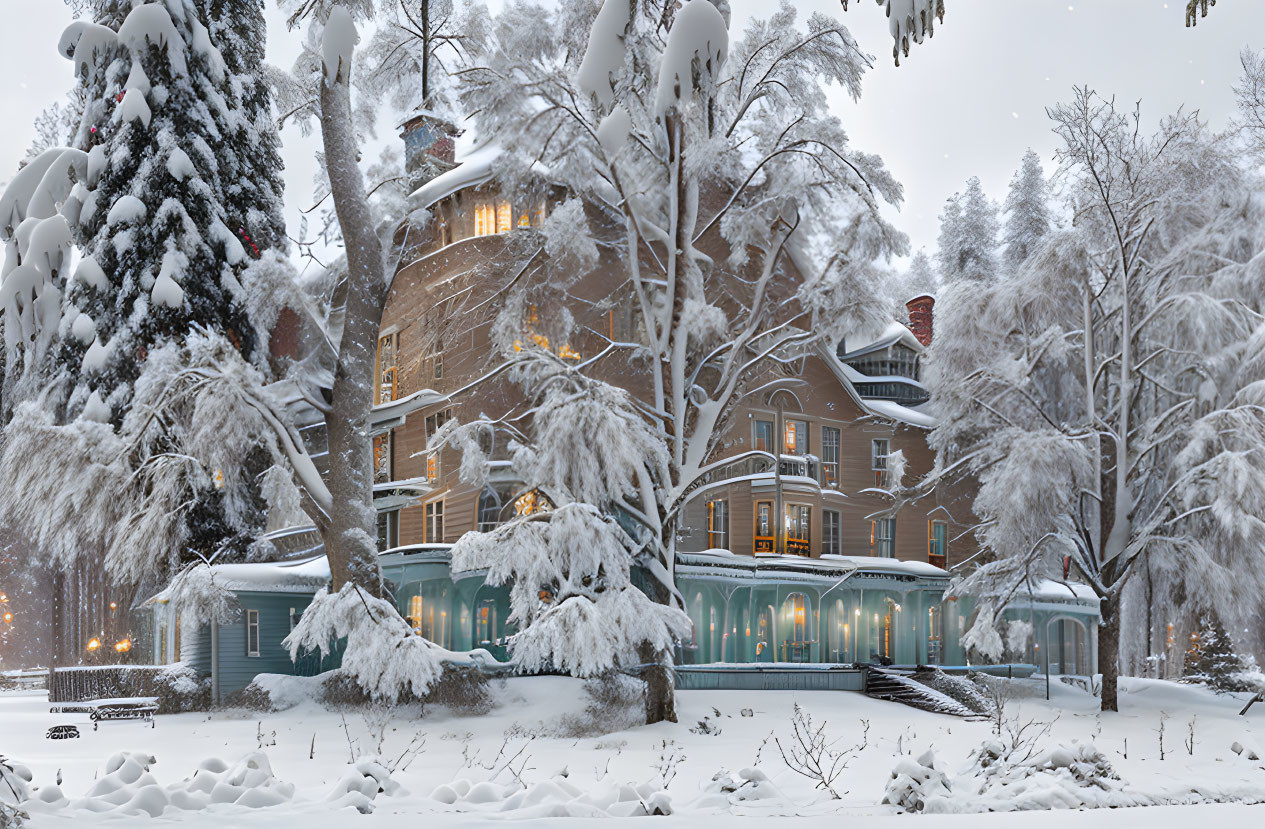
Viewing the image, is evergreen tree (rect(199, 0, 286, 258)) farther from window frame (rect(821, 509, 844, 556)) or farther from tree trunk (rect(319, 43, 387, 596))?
window frame (rect(821, 509, 844, 556))

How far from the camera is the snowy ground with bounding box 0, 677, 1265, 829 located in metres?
9.88

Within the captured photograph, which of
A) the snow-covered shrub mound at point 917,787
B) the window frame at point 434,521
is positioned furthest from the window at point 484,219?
the snow-covered shrub mound at point 917,787

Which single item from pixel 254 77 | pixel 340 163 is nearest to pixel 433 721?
pixel 340 163

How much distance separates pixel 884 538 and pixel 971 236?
16836mm

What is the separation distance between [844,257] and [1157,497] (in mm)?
10788

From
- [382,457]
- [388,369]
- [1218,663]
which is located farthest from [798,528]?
[388,369]

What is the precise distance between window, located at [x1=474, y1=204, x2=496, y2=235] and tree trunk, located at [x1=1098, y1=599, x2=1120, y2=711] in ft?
55.3

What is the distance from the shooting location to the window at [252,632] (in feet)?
82.6

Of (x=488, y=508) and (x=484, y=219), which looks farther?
(x=484, y=219)

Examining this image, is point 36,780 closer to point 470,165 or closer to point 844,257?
point 844,257

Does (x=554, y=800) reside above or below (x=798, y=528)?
below

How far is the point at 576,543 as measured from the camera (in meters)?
19.0

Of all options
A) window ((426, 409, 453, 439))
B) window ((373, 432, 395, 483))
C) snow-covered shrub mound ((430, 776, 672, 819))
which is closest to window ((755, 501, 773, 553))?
window ((426, 409, 453, 439))

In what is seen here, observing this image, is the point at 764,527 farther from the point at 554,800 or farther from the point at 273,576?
the point at 554,800
